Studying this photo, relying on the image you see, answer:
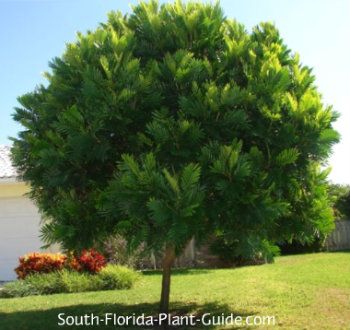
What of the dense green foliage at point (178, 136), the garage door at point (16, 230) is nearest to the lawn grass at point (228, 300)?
the dense green foliage at point (178, 136)

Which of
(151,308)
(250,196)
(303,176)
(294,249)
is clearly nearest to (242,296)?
(151,308)

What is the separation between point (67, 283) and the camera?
1124 cm

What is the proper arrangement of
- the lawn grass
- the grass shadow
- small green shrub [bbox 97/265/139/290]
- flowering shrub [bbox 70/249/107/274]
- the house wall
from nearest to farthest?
the grass shadow < the lawn grass < small green shrub [bbox 97/265/139/290] < flowering shrub [bbox 70/249/107/274] < the house wall

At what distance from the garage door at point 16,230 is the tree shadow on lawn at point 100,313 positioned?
6514mm

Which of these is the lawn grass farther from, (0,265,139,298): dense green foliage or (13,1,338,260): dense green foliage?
(13,1,338,260): dense green foliage

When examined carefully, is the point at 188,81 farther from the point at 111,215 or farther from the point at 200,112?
the point at 111,215

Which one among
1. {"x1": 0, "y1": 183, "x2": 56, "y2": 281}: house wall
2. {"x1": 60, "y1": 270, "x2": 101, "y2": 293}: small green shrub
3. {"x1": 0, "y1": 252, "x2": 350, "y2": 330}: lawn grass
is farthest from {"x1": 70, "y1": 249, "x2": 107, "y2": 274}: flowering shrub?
{"x1": 0, "y1": 183, "x2": 56, "y2": 281}: house wall

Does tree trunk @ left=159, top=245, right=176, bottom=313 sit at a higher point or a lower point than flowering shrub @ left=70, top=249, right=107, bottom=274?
lower

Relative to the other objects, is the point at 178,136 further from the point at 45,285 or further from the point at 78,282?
the point at 45,285

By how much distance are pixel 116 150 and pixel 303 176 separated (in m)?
2.35

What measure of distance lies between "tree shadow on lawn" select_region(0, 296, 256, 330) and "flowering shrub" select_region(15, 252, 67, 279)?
3.38 m

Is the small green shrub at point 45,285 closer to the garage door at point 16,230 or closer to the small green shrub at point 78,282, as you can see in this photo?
the small green shrub at point 78,282

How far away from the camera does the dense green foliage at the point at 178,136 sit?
5.48m

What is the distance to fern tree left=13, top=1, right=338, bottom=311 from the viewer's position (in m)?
5.48
